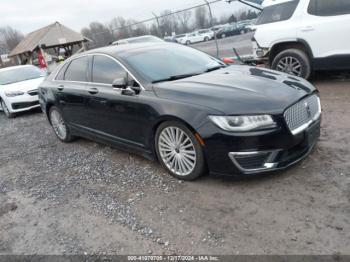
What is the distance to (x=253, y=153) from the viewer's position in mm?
3322

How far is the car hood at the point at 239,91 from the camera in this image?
11.1 ft

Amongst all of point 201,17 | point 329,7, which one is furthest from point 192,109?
point 201,17

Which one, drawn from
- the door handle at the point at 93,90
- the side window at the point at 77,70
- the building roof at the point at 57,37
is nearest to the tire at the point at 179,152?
the door handle at the point at 93,90

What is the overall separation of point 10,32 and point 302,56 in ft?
242

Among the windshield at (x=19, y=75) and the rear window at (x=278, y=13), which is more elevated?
the rear window at (x=278, y=13)

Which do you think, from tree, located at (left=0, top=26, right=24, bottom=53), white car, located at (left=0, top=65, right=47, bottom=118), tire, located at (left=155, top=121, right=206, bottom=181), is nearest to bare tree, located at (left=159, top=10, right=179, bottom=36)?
white car, located at (left=0, top=65, right=47, bottom=118)

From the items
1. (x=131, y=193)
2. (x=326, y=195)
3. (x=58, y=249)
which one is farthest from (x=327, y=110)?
(x=58, y=249)

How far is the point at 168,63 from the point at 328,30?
3.88 m

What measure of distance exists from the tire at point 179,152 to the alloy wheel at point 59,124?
2679 millimetres

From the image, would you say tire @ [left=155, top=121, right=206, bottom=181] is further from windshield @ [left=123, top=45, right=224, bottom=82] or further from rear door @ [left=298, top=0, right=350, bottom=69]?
rear door @ [left=298, top=0, right=350, bottom=69]

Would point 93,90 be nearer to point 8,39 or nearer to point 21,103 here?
point 21,103

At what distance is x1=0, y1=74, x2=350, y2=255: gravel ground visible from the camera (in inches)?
111

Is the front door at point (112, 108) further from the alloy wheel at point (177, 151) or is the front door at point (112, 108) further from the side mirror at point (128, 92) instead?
the alloy wheel at point (177, 151)

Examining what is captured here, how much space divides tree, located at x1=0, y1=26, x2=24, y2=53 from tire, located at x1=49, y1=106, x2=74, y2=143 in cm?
5502
